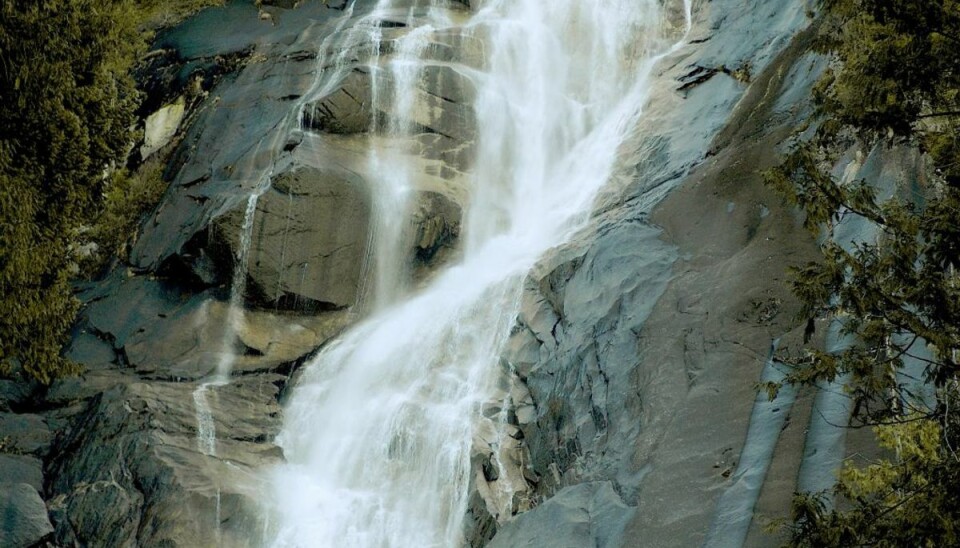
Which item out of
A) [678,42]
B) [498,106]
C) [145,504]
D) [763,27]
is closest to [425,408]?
[145,504]

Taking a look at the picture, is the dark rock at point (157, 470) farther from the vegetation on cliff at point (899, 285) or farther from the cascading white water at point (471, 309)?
the vegetation on cliff at point (899, 285)

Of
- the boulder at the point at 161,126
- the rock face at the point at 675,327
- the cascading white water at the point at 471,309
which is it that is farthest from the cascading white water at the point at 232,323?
the boulder at the point at 161,126

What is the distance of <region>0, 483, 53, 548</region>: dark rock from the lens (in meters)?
13.6

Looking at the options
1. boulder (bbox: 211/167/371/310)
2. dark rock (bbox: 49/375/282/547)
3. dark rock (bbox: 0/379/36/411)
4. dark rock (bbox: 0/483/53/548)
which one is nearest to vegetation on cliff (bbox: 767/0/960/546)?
dark rock (bbox: 49/375/282/547)

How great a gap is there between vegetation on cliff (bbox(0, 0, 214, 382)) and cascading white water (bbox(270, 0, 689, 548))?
4827 millimetres

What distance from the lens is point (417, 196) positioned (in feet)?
66.4

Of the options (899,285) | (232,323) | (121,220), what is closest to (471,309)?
(232,323)

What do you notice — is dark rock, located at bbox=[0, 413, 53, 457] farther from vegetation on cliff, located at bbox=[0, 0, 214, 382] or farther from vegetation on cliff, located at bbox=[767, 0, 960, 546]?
vegetation on cliff, located at bbox=[767, 0, 960, 546]

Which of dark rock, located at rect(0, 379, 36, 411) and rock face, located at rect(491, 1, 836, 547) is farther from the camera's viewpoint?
dark rock, located at rect(0, 379, 36, 411)

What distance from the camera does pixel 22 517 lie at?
13.8 meters

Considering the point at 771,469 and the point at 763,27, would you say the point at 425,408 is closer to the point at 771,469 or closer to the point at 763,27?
the point at 771,469

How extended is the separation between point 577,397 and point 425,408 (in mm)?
2911

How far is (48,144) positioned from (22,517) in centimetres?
609

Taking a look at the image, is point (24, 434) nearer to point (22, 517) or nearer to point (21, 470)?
point (21, 470)
